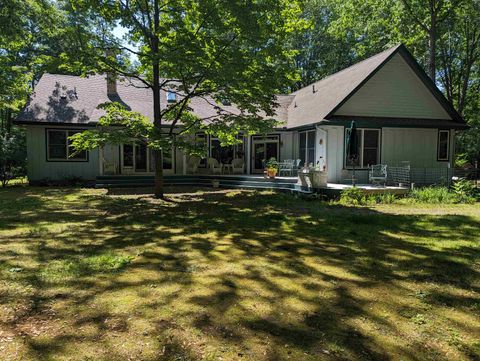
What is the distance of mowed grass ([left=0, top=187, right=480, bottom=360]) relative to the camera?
3172 millimetres

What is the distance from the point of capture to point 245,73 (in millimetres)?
11297

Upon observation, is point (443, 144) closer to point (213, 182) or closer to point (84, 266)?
point (213, 182)

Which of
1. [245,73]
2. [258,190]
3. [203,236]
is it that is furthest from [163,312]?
[258,190]

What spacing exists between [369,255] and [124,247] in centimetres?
434

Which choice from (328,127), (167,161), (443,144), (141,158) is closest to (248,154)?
(167,161)

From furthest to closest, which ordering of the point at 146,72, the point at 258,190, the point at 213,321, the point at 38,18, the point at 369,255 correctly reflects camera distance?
the point at 38,18
the point at 258,190
the point at 146,72
the point at 369,255
the point at 213,321

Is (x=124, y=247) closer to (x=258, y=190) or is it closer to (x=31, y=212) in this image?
(x=31, y=212)

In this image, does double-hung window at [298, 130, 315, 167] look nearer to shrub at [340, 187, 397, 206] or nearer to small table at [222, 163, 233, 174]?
small table at [222, 163, 233, 174]

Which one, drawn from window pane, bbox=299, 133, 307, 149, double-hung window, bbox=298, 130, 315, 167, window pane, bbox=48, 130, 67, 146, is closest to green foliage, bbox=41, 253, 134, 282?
double-hung window, bbox=298, 130, 315, 167

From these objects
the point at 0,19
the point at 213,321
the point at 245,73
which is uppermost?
the point at 0,19

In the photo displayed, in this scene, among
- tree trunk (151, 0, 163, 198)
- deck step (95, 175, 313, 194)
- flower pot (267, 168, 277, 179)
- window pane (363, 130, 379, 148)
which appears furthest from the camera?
flower pot (267, 168, 277, 179)

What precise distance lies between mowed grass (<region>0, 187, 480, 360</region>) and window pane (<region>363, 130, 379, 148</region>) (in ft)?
24.5

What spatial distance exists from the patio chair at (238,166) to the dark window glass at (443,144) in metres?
9.93

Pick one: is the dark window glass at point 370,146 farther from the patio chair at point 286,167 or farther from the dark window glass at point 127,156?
the dark window glass at point 127,156
